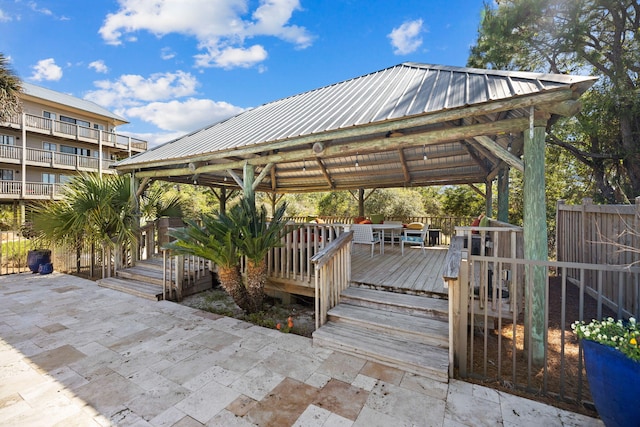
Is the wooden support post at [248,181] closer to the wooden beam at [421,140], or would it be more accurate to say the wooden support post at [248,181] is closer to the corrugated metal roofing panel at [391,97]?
the wooden beam at [421,140]

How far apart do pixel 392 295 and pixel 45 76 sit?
30.5 metres

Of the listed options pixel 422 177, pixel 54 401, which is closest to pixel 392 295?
pixel 54 401

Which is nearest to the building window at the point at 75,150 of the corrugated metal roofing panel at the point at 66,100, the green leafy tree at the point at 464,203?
the corrugated metal roofing panel at the point at 66,100

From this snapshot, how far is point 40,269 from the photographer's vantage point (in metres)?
7.74

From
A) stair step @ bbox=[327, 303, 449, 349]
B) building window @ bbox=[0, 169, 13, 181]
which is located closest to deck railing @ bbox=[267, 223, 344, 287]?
stair step @ bbox=[327, 303, 449, 349]

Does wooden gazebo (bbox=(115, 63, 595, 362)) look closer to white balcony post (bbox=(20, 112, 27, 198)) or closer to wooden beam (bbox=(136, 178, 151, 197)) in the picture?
wooden beam (bbox=(136, 178, 151, 197))

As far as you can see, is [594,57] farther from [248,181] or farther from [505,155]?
[248,181]

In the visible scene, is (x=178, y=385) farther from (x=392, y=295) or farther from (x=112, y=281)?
(x=112, y=281)

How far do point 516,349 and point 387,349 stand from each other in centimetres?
188

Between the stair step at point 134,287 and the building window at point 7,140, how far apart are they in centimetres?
1692

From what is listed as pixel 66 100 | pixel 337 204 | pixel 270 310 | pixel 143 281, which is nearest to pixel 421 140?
pixel 270 310

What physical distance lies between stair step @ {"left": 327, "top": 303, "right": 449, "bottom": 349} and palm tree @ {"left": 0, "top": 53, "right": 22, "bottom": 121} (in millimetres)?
10925

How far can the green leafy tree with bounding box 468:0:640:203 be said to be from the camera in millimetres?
7643

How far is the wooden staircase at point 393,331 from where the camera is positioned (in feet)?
9.87
